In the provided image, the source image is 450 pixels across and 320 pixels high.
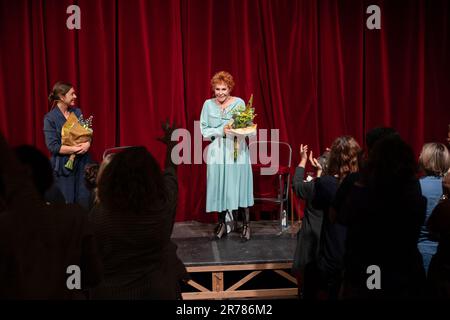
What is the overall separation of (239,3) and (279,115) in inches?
47.2

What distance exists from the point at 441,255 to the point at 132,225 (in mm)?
1333

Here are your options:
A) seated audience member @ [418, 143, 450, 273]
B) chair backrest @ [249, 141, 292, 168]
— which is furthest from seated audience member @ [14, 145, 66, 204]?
chair backrest @ [249, 141, 292, 168]

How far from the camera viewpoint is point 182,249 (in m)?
4.28

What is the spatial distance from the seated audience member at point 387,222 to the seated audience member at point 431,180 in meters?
0.79

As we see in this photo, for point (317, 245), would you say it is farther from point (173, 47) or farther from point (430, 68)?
point (430, 68)

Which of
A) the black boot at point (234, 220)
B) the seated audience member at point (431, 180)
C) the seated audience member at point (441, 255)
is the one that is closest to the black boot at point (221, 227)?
the black boot at point (234, 220)

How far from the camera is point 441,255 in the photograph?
2.29 metres

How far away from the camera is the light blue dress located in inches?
176

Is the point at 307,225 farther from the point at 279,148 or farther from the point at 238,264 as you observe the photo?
the point at 279,148

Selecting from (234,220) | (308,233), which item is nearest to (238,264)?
(308,233)

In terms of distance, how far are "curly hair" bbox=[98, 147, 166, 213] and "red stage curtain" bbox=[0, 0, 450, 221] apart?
327cm

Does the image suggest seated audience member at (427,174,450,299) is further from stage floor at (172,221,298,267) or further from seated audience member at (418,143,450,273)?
stage floor at (172,221,298,267)

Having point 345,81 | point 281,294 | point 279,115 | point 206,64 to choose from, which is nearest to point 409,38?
point 345,81

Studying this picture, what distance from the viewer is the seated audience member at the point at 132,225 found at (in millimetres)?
1957
